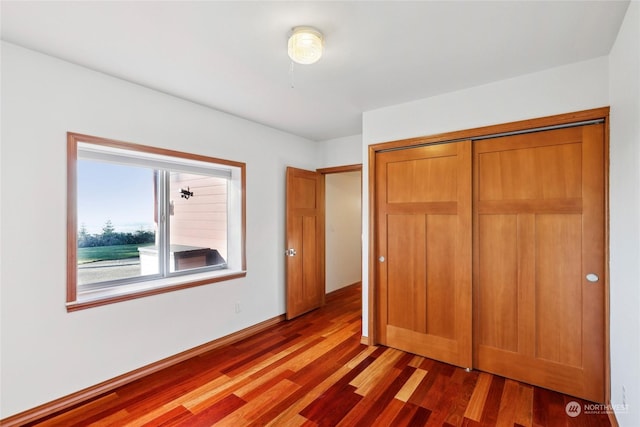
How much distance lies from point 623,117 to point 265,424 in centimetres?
298

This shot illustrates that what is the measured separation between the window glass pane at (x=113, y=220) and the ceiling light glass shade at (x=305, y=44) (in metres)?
1.93

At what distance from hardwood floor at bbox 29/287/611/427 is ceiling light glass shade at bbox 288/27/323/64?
7.86 feet

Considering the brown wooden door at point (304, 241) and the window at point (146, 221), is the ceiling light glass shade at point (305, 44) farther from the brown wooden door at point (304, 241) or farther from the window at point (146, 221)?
the brown wooden door at point (304, 241)

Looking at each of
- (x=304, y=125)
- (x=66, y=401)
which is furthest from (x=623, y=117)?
(x=66, y=401)

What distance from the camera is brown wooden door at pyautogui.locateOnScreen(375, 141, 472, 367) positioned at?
8.96ft

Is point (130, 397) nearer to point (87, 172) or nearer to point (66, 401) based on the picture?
point (66, 401)

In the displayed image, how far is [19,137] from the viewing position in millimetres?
2018

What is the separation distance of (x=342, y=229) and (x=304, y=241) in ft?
4.76

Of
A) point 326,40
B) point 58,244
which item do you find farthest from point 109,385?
point 326,40

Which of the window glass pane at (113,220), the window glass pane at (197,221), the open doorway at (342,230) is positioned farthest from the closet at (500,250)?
the window glass pane at (113,220)

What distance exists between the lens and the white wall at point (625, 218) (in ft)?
5.09
